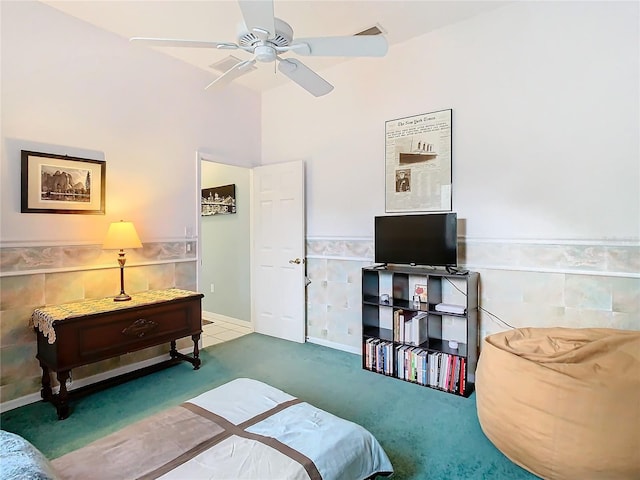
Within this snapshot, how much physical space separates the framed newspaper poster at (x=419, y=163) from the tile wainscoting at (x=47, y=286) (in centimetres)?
242

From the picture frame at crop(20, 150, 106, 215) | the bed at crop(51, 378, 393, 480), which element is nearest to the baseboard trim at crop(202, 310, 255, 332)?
the picture frame at crop(20, 150, 106, 215)

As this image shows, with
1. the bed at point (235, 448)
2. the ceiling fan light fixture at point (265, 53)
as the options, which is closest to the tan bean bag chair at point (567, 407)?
the bed at point (235, 448)

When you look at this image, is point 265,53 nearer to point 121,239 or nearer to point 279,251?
point 121,239

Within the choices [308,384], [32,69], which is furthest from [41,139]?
[308,384]

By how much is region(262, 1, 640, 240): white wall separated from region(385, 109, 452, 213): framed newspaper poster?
76 mm

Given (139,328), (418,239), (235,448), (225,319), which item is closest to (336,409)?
(235,448)

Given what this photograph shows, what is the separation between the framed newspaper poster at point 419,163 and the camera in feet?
10.3

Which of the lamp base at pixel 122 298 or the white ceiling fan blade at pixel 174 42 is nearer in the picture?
the white ceiling fan blade at pixel 174 42

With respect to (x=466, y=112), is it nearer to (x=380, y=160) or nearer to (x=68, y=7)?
(x=380, y=160)

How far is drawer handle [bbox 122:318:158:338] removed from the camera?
2.79 m

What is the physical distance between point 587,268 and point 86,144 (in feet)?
13.2

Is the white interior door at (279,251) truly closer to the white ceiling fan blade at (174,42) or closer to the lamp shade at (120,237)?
the lamp shade at (120,237)

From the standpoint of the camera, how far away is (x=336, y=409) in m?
2.53

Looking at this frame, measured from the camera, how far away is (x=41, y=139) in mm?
2707
